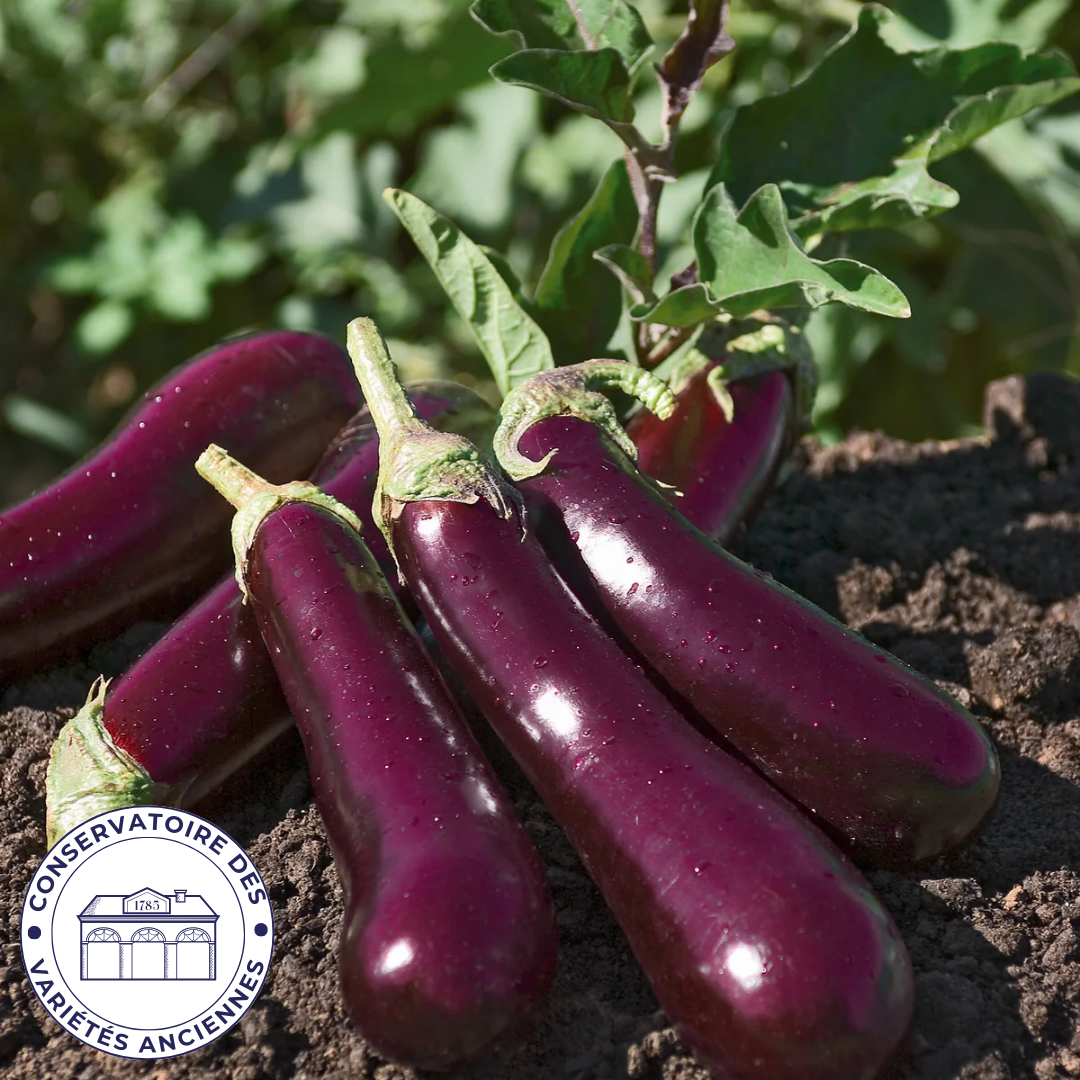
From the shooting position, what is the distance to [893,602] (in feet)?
7.09

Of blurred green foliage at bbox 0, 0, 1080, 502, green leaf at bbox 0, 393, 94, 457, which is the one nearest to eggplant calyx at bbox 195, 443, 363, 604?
blurred green foliage at bbox 0, 0, 1080, 502

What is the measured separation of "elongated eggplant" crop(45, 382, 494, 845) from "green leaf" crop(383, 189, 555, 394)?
0.48 metres

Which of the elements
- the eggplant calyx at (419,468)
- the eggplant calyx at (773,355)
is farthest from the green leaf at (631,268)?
the eggplant calyx at (419,468)

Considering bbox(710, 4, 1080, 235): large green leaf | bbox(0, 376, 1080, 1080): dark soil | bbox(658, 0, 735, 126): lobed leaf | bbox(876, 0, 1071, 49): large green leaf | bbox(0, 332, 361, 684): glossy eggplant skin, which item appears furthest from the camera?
bbox(876, 0, 1071, 49): large green leaf

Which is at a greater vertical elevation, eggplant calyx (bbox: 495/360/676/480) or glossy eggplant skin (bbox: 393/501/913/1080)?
eggplant calyx (bbox: 495/360/676/480)

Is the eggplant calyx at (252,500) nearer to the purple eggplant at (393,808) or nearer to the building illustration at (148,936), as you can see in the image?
the purple eggplant at (393,808)

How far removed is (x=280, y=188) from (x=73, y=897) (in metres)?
2.82

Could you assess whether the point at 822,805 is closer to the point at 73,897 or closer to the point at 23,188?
the point at 73,897

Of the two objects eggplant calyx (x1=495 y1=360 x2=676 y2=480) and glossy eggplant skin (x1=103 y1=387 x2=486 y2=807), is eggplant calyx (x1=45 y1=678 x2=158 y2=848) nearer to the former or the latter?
glossy eggplant skin (x1=103 y1=387 x2=486 y2=807)

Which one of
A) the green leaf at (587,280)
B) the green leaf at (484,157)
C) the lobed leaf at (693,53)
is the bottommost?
the green leaf at (484,157)

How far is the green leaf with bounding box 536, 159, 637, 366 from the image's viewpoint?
7.38 feet

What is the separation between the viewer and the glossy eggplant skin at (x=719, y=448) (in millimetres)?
2004

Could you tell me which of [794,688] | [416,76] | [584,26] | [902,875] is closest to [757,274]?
[584,26]

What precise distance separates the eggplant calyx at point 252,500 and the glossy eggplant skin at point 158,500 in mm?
231
